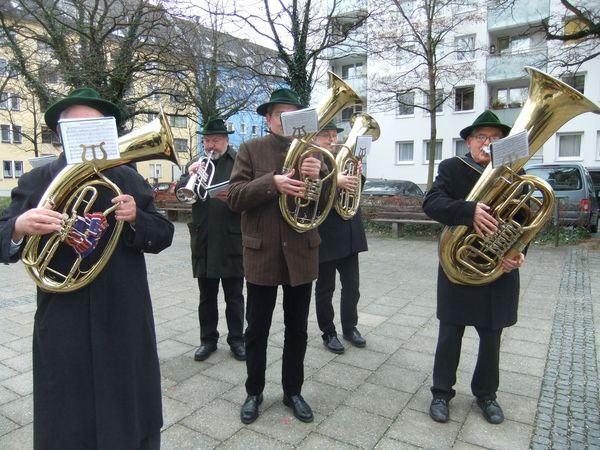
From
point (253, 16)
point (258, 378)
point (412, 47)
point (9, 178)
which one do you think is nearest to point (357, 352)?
point (258, 378)

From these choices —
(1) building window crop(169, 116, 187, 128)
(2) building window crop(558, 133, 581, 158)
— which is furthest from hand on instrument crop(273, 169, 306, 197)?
(2) building window crop(558, 133, 581, 158)

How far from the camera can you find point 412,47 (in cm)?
1711

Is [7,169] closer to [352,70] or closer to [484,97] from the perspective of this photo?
[352,70]

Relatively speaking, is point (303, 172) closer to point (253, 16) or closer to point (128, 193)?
point (128, 193)

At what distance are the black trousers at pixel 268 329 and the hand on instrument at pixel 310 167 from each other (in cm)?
74

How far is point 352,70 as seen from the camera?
98.1 feet

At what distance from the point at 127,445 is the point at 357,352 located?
2483 mm

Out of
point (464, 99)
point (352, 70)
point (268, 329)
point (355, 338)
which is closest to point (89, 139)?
point (268, 329)

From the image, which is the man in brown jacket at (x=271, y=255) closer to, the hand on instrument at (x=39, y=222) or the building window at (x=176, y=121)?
the hand on instrument at (x=39, y=222)

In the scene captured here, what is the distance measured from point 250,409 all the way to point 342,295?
1.69m

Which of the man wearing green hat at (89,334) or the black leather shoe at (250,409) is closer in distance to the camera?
the man wearing green hat at (89,334)

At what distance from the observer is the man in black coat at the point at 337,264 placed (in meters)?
4.14

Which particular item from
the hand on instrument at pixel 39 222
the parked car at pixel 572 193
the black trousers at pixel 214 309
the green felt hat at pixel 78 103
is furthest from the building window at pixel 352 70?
the hand on instrument at pixel 39 222

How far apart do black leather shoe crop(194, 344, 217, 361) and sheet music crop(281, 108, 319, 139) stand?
2290 mm
